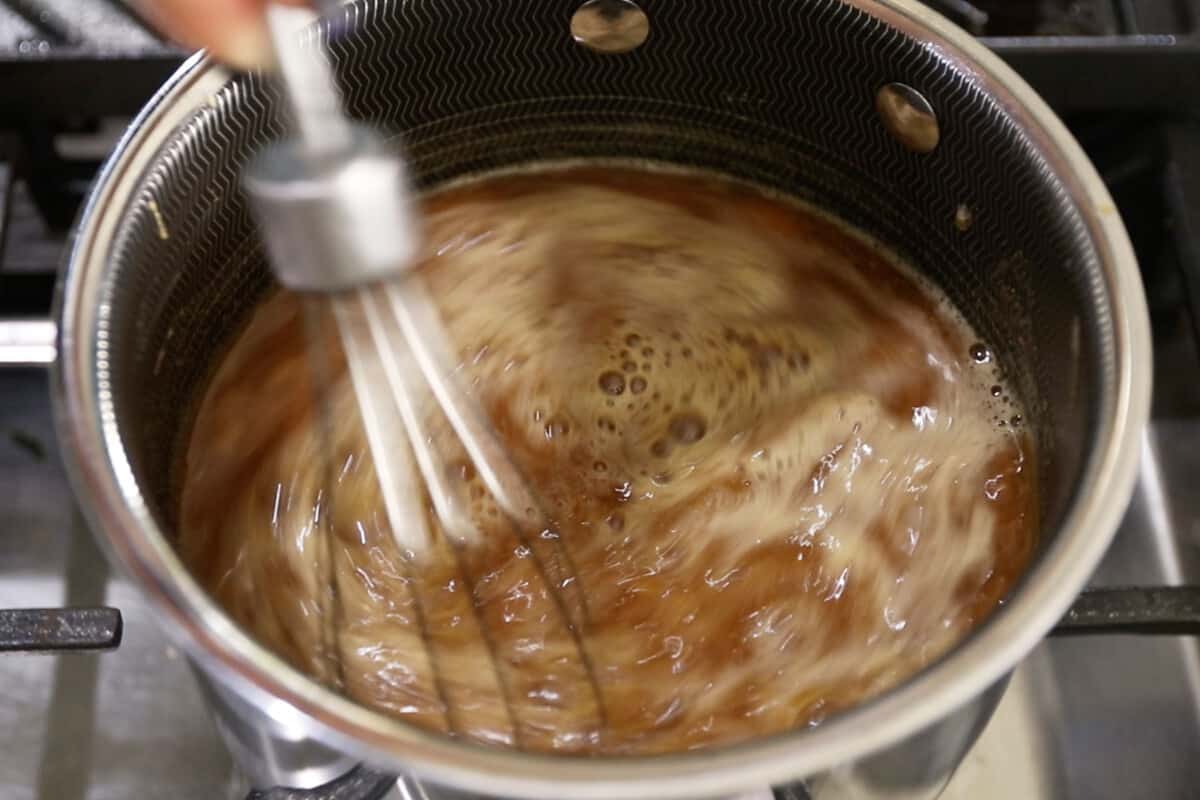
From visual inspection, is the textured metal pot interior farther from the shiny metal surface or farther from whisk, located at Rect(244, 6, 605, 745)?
the shiny metal surface

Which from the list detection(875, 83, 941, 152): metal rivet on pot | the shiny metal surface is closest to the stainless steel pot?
detection(875, 83, 941, 152): metal rivet on pot

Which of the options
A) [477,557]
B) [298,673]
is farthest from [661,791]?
[477,557]

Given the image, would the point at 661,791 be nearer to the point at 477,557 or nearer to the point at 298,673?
the point at 298,673

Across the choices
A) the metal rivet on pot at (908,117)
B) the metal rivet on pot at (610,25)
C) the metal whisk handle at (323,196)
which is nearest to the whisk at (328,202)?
the metal whisk handle at (323,196)

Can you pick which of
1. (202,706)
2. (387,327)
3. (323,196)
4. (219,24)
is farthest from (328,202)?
(202,706)

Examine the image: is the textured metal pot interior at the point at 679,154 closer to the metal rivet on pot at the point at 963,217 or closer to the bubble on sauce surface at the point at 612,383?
the metal rivet on pot at the point at 963,217

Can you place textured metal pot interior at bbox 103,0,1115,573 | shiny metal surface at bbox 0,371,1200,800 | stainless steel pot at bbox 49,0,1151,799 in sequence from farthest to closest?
shiny metal surface at bbox 0,371,1200,800 → textured metal pot interior at bbox 103,0,1115,573 → stainless steel pot at bbox 49,0,1151,799

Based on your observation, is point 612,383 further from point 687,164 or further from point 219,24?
point 219,24
